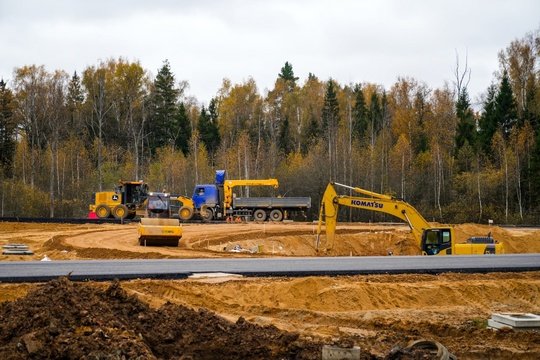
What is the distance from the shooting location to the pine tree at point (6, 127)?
216 ft

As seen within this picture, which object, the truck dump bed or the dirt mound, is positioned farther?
the truck dump bed

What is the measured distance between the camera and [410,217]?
27.0m

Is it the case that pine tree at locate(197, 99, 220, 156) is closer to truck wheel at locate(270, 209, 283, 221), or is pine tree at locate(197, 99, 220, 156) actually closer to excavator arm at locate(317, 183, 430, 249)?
truck wheel at locate(270, 209, 283, 221)

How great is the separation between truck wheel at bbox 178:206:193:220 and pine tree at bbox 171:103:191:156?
3472 centimetres

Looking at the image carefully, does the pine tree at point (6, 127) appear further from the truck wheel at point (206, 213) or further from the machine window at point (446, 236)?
the machine window at point (446, 236)

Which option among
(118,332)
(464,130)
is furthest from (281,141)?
(118,332)

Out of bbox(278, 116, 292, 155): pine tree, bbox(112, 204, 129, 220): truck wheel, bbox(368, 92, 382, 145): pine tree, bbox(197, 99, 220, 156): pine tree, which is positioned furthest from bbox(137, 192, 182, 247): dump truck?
bbox(368, 92, 382, 145): pine tree

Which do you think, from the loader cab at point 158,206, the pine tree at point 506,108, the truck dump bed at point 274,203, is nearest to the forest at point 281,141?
the pine tree at point 506,108

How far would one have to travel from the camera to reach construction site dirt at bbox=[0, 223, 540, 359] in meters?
9.65

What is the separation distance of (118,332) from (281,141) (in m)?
70.5

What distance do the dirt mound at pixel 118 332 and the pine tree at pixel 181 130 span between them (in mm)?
67797

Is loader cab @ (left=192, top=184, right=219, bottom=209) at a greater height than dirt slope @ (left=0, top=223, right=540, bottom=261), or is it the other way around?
loader cab @ (left=192, top=184, right=219, bottom=209)

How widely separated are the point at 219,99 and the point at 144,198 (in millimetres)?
46346

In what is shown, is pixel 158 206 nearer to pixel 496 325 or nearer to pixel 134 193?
pixel 134 193
